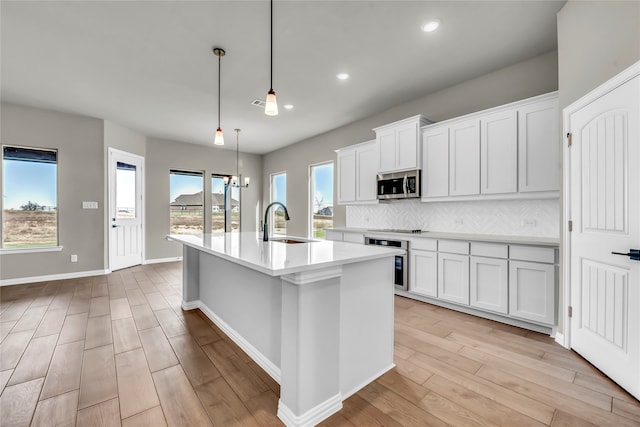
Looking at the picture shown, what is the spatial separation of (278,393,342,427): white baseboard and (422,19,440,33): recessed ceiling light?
302 centimetres

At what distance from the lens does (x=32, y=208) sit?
4.48 m

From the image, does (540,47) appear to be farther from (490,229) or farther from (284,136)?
(284,136)

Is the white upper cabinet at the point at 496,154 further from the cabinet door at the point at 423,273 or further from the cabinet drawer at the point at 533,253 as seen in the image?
the cabinet door at the point at 423,273

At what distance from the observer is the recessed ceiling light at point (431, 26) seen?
2462 mm

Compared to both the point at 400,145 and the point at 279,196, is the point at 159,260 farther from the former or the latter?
the point at 400,145

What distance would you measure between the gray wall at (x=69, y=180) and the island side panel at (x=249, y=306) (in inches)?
137

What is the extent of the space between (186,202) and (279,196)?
2.30 m

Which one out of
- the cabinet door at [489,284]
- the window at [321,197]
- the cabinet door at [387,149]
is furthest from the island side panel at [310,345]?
the window at [321,197]

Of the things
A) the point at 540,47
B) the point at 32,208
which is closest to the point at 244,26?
the point at 540,47

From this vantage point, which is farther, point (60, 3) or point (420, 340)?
point (420, 340)

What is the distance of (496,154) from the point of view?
3.04 m

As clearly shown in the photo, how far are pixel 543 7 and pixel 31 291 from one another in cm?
688

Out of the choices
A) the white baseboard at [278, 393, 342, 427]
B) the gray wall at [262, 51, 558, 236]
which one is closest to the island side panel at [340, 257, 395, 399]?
the white baseboard at [278, 393, 342, 427]

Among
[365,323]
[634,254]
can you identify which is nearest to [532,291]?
[634,254]
